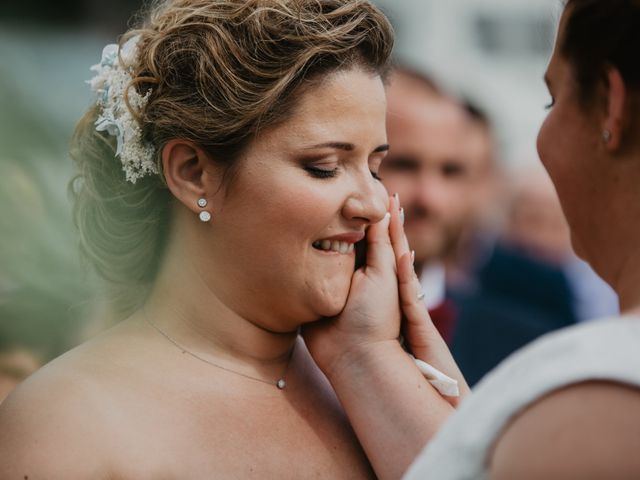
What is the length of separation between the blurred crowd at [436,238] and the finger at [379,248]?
0.63 metres

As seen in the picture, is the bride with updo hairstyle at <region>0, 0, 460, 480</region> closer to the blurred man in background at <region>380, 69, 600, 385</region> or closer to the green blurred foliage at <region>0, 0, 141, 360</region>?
the green blurred foliage at <region>0, 0, 141, 360</region>

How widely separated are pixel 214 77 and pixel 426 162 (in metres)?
2.33

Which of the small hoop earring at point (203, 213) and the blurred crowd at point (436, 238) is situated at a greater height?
the small hoop earring at point (203, 213)

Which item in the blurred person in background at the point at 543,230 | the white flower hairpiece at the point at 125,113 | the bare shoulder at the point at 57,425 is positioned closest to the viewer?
the bare shoulder at the point at 57,425

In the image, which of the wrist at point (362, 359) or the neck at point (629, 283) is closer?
the neck at point (629, 283)

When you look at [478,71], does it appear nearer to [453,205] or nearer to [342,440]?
[453,205]

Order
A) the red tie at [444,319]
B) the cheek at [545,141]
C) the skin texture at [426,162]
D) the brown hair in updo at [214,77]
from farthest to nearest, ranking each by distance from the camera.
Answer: the red tie at [444,319], the skin texture at [426,162], the brown hair in updo at [214,77], the cheek at [545,141]

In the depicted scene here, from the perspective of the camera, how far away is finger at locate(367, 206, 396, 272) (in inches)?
104

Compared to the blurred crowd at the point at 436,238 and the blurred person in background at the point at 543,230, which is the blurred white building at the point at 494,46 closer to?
the blurred crowd at the point at 436,238

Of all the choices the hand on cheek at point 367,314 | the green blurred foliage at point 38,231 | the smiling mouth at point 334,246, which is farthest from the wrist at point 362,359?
the green blurred foliage at point 38,231

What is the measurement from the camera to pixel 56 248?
3658mm

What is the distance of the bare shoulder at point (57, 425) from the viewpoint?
217 centimetres

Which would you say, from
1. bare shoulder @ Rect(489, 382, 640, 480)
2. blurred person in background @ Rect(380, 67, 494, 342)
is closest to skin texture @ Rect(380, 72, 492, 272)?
blurred person in background @ Rect(380, 67, 494, 342)

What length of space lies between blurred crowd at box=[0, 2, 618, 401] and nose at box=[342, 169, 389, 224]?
25.6 inches
